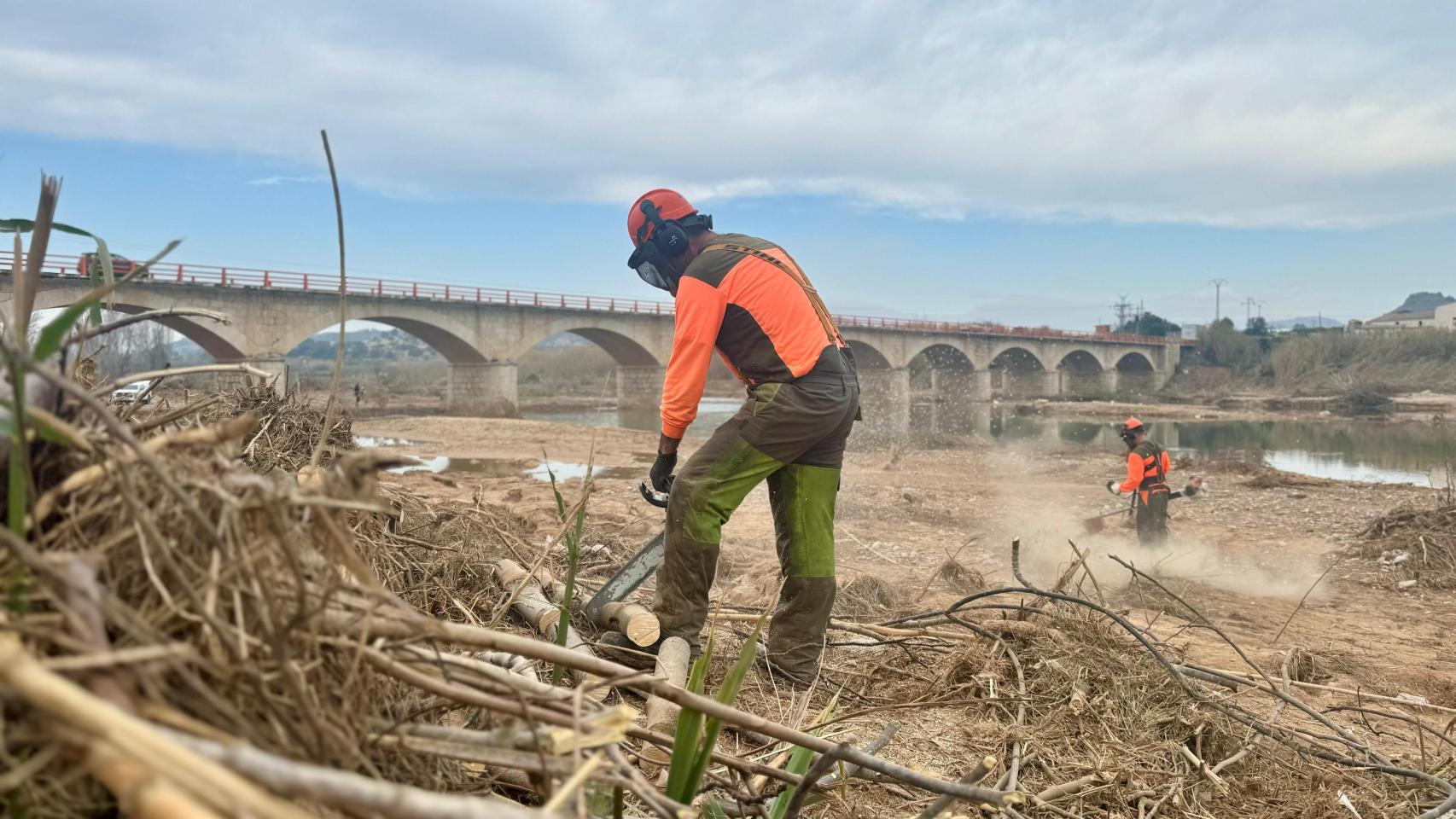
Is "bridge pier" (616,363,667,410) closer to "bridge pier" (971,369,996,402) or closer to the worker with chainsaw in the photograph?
"bridge pier" (971,369,996,402)

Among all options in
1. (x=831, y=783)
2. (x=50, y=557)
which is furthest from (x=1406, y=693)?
(x=50, y=557)

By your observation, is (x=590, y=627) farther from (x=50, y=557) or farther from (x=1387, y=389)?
(x=1387, y=389)

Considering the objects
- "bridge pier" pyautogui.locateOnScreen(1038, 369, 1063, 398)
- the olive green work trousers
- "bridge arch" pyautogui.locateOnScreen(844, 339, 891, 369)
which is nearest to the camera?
the olive green work trousers

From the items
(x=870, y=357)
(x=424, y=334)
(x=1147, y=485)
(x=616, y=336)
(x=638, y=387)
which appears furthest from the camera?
(x=870, y=357)

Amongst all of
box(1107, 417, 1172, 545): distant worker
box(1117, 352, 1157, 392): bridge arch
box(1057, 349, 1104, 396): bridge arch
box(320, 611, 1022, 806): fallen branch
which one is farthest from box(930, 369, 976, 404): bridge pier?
box(320, 611, 1022, 806): fallen branch

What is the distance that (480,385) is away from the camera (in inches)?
1503

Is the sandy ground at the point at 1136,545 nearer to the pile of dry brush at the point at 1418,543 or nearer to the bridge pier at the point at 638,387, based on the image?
the pile of dry brush at the point at 1418,543

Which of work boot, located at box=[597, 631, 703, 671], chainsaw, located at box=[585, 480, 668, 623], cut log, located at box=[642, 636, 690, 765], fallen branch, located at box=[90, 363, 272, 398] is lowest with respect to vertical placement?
work boot, located at box=[597, 631, 703, 671]

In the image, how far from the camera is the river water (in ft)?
64.8

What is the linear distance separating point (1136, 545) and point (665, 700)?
7.52 m

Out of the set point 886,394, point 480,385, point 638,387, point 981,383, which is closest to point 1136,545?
point 480,385

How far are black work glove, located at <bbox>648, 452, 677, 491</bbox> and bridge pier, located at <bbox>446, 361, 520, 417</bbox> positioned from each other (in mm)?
32976

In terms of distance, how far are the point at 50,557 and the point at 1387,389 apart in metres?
59.7

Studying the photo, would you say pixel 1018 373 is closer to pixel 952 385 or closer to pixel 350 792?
pixel 952 385
